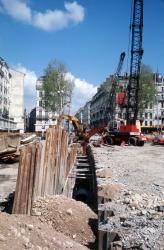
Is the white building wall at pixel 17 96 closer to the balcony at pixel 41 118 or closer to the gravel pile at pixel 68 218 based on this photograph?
the balcony at pixel 41 118

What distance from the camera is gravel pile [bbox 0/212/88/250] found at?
18.7ft

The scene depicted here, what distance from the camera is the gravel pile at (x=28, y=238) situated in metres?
5.69

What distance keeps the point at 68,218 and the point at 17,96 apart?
107157 mm

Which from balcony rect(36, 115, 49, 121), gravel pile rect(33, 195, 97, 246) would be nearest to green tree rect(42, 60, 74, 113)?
balcony rect(36, 115, 49, 121)

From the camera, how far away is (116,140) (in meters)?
41.7

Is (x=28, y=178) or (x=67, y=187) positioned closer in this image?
(x=28, y=178)

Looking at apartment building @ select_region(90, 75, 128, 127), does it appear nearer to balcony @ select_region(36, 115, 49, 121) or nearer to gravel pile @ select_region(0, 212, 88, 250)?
balcony @ select_region(36, 115, 49, 121)

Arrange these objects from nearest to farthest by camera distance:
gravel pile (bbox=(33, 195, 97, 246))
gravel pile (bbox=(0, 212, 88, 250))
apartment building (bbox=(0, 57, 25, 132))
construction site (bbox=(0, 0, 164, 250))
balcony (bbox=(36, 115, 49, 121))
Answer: gravel pile (bbox=(0, 212, 88, 250))
construction site (bbox=(0, 0, 164, 250))
gravel pile (bbox=(33, 195, 97, 246))
apartment building (bbox=(0, 57, 25, 132))
balcony (bbox=(36, 115, 49, 121))

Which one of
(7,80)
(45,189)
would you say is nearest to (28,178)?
(45,189)

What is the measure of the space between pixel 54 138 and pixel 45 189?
9.48 ft

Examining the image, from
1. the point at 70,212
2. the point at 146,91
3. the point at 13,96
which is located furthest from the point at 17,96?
the point at 70,212

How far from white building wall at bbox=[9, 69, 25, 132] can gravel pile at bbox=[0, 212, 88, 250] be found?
105 meters

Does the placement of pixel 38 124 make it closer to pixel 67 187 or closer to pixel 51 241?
Answer: pixel 67 187

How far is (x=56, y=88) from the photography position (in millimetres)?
81312
